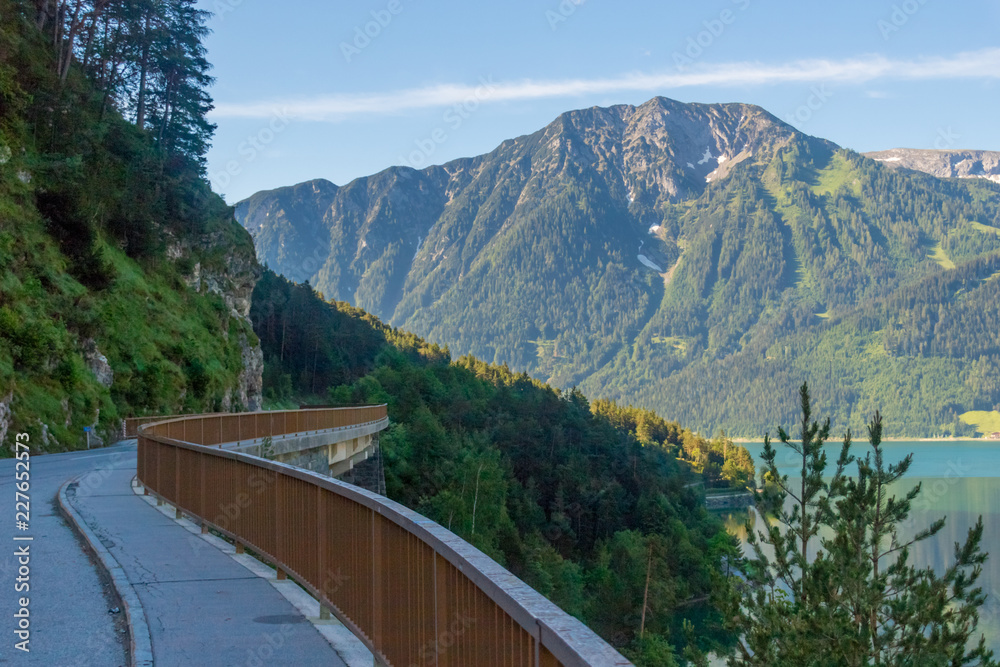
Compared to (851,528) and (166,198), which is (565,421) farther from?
(851,528)

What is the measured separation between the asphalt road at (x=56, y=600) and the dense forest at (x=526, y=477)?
39.7m

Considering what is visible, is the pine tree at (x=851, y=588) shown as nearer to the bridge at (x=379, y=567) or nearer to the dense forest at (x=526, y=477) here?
the bridge at (x=379, y=567)

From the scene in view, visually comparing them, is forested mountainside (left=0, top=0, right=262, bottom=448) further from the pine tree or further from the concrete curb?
the pine tree

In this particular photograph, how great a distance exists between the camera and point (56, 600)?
805 centimetres

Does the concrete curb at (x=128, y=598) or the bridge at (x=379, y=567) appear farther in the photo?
the concrete curb at (x=128, y=598)

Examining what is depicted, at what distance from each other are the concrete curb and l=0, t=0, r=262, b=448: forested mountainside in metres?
15.0

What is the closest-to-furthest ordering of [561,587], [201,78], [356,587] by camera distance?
1. [356,587]
2. [201,78]
3. [561,587]

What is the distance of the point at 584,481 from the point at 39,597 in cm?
9209

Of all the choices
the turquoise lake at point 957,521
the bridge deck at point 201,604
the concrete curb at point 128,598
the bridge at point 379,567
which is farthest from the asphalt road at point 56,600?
the turquoise lake at point 957,521

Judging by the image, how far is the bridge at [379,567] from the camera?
11.5ft

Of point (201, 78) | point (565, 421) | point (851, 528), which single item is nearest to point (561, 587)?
point (201, 78)

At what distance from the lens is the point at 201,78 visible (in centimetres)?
5631

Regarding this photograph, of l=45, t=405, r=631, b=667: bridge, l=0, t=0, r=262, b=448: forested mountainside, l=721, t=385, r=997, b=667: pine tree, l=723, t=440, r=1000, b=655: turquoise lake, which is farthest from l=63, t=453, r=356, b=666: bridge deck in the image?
l=723, t=440, r=1000, b=655: turquoise lake

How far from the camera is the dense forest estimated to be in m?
65.2
